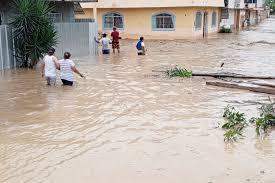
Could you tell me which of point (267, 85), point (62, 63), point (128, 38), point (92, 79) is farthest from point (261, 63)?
point (128, 38)

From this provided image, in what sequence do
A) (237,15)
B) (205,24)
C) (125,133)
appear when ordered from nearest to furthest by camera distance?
(125,133) < (205,24) < (237,15)

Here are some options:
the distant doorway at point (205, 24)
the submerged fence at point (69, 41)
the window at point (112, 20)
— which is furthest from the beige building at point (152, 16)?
the submerged fence at point (69, 41)

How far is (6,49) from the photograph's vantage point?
614 inches

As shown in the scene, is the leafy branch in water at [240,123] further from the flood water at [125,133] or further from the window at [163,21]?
the window at [163,21]

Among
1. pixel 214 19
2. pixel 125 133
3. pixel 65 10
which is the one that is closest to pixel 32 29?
pixel 65 10

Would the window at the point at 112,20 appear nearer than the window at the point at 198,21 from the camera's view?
No

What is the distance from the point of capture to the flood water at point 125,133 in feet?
20.6

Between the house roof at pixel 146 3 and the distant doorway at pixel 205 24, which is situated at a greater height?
the house roof at pixel 146 3

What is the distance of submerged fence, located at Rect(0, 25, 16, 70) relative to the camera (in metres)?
15.4

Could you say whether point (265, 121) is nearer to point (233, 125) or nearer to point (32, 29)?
point (233, 125)

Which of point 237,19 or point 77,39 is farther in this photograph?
point 237,19

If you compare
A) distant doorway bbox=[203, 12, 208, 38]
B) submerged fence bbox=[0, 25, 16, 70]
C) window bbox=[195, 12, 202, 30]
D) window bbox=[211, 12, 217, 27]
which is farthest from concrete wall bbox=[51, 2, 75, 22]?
window bbox=[211, 12, 217, 27]

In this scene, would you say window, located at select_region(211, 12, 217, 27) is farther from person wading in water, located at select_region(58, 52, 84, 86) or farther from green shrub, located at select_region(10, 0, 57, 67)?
person wading in water, located at select_region(58, 52, 84, 86)

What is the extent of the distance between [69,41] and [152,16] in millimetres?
14481
